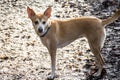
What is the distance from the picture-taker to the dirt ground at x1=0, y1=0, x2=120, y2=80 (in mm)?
6410

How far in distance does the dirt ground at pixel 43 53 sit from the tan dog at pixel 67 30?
0.33m

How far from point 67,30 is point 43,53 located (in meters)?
1.22

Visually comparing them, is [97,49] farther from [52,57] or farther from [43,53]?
[43,53]

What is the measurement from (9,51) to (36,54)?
24.1 inches

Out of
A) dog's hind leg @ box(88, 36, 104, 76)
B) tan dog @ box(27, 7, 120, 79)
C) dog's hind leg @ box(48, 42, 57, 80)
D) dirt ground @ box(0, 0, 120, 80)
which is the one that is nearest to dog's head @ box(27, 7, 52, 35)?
tan dog @ box(27, 7, 120, 79)

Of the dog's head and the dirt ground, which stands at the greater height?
the dog's head

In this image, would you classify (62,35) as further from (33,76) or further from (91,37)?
(33,76)

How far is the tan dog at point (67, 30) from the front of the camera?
592cm

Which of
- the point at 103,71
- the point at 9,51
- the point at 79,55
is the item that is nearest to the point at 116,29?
the point at 79,55

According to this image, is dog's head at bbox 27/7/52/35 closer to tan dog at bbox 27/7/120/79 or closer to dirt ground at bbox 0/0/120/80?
tan dog at bbox 27/7/120/79

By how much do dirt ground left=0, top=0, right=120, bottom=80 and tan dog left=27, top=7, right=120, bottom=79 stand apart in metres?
0.33

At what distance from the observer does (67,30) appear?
6191 millimetres

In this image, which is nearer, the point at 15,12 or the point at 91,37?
the point at 91,37

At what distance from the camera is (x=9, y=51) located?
7.35 m
